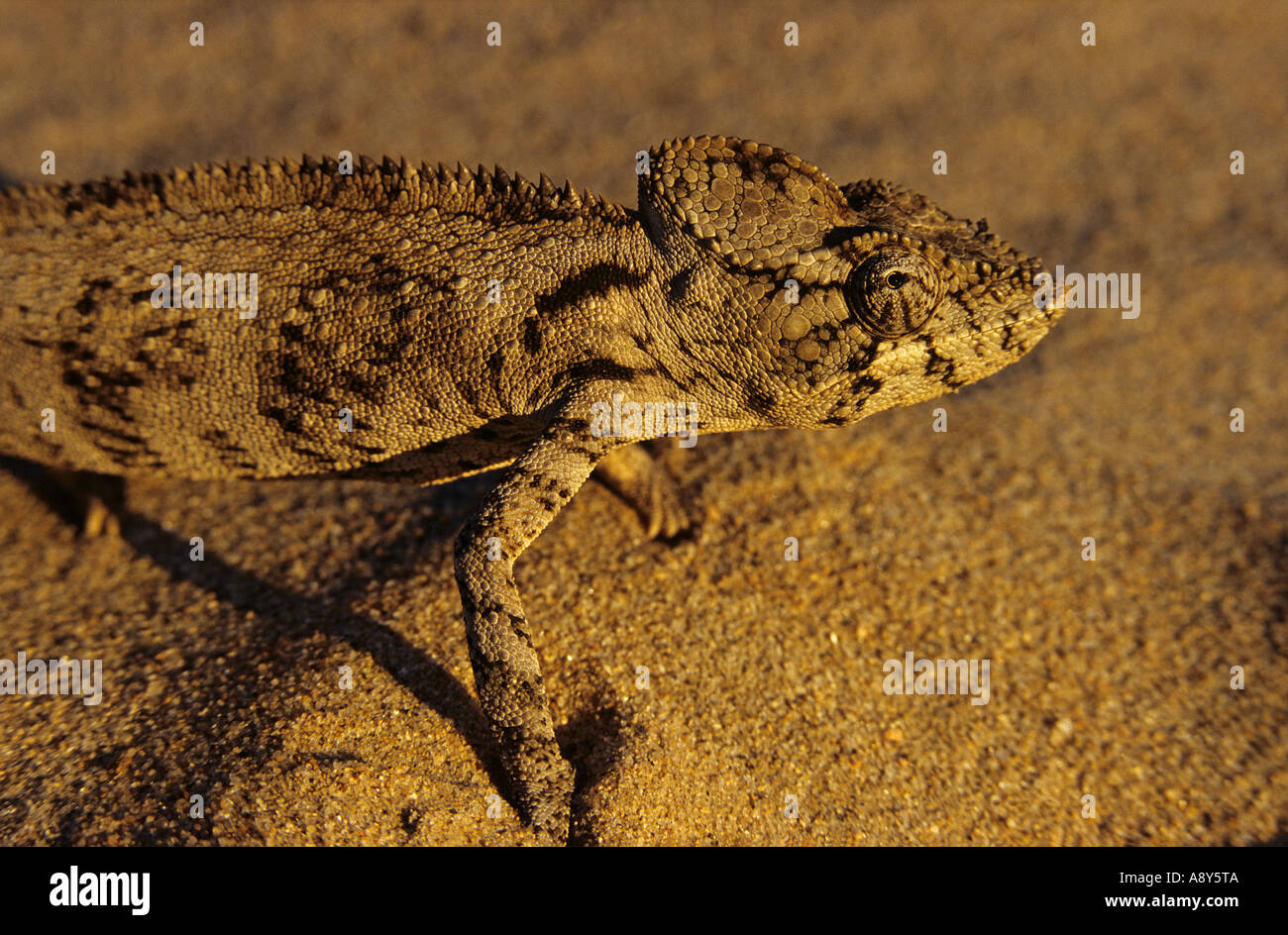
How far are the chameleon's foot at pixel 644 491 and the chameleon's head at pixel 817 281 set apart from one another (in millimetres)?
819

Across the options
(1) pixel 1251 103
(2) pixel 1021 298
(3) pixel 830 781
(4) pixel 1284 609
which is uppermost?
(1) pixel 1251 103

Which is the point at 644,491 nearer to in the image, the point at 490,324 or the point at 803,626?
the point at 803,626

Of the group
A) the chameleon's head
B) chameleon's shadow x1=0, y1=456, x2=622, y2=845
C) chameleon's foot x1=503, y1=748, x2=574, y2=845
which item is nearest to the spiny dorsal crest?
the chameleon's head

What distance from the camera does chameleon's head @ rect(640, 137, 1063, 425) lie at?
2.14 metres

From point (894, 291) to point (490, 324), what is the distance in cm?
99

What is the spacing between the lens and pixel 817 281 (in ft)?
7.05

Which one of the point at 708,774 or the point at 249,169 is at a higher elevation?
the point at 249,169

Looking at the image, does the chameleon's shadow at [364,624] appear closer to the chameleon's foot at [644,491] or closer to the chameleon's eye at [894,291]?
the chameleon's foot at [644,491]

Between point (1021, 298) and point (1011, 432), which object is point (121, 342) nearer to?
point (1021, 298)

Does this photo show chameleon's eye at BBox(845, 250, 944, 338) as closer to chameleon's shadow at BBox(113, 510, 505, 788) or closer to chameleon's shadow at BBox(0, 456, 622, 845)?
chameleon's shadow at BBox(0, 456, 622, 845)

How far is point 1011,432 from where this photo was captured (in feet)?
12.2

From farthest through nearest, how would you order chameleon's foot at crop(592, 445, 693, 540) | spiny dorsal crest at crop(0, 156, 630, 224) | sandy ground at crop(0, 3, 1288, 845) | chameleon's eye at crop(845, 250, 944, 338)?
chameleon's foot at crop(592, 445, 693, 540) < spiny dorsal crest at crop(0, 156, 630, 224) < sandy ground at crop(0, 3, 1288, 845) < chameleon's eye at crop(845, 250, 944, 338)

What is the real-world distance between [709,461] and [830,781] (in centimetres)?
120

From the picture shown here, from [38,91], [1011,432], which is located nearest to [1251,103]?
[1011,432]
